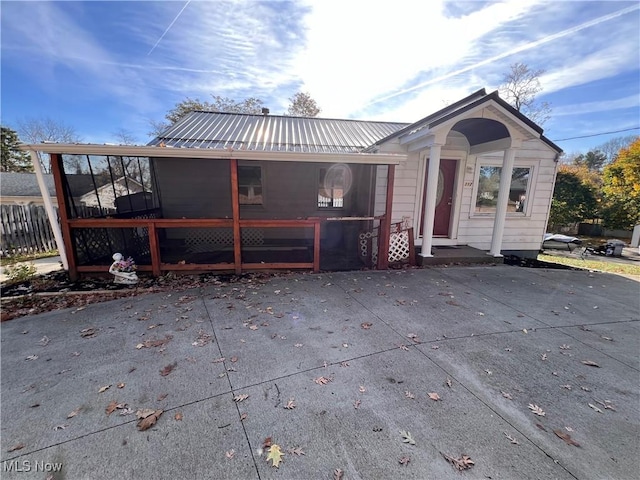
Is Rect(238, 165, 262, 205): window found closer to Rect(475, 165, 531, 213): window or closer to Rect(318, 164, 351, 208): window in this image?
Rect(318, 164, 351, 208): window

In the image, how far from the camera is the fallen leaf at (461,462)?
1.74m

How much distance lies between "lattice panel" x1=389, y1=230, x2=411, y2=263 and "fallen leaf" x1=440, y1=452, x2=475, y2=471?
4.83 m

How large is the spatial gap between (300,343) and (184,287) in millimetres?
2855

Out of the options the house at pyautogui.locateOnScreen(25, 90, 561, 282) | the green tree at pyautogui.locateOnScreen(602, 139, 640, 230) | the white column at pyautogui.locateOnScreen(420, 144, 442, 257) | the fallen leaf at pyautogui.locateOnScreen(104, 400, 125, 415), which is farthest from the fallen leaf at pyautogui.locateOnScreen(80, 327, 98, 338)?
the green tree at pyautogui.locateOnScreen(602, 139, 640, 230)

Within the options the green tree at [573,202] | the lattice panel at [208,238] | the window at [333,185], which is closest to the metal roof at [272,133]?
the window at [333,185]

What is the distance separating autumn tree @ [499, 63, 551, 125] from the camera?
19953 millimetres

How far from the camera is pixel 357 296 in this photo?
4652 mm

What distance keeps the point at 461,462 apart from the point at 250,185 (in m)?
7.74

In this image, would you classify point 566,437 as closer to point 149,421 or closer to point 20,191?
point 149,421

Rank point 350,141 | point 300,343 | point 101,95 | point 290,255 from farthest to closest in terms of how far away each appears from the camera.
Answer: point 101,95
point 350,141
point 290,255
point 300,343

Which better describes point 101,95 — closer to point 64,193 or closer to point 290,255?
point 64,193

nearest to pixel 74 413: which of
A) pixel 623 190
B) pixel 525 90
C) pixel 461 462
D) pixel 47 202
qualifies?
pixel 461 462

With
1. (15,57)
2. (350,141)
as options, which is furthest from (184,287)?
(15,57)

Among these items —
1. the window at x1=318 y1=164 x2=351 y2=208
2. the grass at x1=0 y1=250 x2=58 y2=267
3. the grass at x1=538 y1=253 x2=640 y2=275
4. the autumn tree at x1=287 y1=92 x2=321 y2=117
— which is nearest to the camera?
the grass at x1=538 y1=253 x2=640 y2=275
